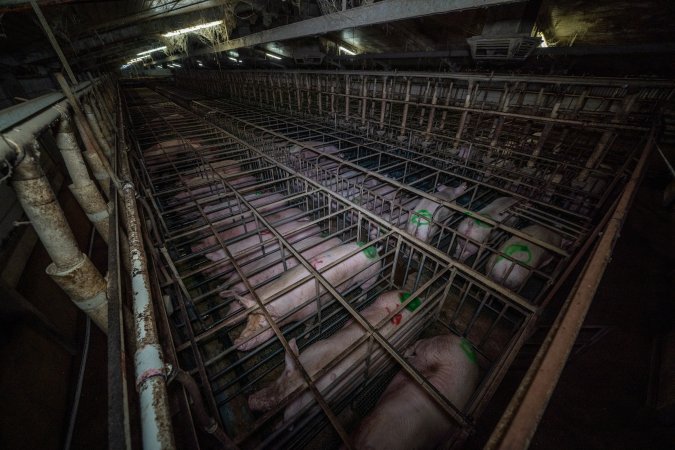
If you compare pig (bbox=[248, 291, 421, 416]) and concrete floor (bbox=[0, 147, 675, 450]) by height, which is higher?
pig (bbox=[248, 291, 421, 416])

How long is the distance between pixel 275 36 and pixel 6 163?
32.5 feet

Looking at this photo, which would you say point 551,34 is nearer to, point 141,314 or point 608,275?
point 608,275

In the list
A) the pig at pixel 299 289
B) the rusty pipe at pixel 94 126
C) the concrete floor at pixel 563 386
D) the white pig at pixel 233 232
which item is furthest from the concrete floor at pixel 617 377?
the rusty pipe at pixel 94 126

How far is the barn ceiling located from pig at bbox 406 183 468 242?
353cm

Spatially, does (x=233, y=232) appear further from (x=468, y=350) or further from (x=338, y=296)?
(x=468, y=350)

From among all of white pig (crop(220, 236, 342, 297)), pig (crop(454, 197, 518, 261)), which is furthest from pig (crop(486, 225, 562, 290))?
white pig (crop(220, 236, 342, 297))

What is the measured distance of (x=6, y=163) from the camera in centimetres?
144

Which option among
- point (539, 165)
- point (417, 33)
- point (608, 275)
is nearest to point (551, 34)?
point (417, 33)

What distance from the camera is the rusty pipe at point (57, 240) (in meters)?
1.73

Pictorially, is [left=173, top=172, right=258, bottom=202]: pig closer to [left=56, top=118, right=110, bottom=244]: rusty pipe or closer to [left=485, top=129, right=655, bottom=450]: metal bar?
[left=56, top=118, right=110, bottom=244]: rusty pipe

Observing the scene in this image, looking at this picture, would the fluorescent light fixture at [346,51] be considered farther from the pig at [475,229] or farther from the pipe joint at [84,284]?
the pipe joint at [84,284]

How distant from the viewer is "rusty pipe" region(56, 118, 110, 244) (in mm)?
3160

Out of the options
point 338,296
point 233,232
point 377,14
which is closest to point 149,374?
point 338,296

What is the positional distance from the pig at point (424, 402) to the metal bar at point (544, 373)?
1.12 m
